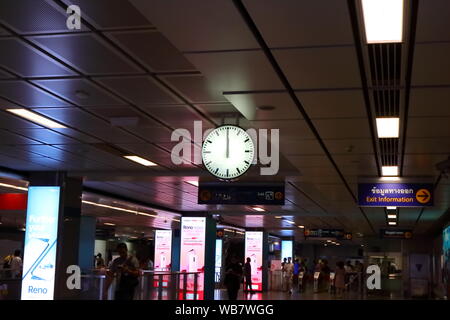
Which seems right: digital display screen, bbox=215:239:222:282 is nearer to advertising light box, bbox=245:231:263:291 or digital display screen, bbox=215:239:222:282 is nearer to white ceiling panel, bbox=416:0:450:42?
advertising light box, bbox=245:231:263:291

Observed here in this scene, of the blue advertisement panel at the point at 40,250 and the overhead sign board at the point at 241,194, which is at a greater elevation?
the overhead sign board at the point at 241,194

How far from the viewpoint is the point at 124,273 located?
1116 cm

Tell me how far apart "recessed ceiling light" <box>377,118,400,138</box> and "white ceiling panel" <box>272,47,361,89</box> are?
152cm

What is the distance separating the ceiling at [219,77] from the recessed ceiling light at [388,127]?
115 millimetres

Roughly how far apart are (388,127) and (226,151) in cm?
223

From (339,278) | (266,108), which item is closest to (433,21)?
(266,108)

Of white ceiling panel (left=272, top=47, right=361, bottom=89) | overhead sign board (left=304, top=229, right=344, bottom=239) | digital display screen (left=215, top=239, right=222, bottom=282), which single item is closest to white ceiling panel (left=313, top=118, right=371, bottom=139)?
white ceiling panel (left=272, top=47, right=361, bottom=89)

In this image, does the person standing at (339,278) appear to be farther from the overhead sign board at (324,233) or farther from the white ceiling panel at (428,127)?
the white ceiling panel at (428,127)

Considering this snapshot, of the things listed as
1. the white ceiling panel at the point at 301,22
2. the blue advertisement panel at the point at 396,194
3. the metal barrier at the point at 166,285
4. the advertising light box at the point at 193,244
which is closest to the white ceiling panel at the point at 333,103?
the white ceiling panel at the point at 301,22

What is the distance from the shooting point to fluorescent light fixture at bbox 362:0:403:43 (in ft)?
13.8

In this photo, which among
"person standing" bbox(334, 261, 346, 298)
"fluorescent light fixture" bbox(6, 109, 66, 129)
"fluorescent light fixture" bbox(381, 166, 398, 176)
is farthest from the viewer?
"person standing" bbox(334, 261, 346, 298)

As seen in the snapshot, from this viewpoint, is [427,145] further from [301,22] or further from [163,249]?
[163,249]

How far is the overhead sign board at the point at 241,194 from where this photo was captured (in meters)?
13.2

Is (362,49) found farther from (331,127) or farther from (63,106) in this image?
(63,106)
